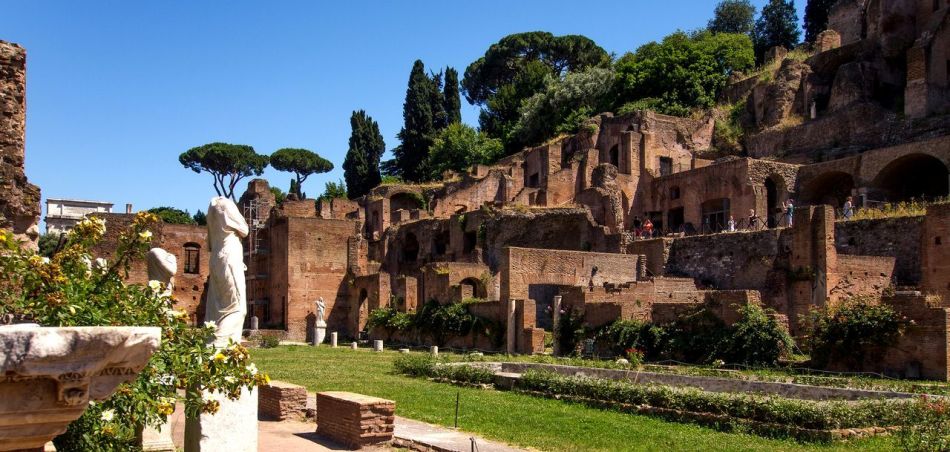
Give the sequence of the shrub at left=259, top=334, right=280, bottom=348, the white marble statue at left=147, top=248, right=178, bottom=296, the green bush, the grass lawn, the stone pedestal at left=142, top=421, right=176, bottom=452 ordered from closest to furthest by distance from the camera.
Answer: the stone pedestal at left=142, top=421, right=176, bottom=452, the white marble statue at left=147, top=248, right=178, bottom=296, the grass lawn, the green bush, the shrub at left=259, top=334, right=280, bottom=348

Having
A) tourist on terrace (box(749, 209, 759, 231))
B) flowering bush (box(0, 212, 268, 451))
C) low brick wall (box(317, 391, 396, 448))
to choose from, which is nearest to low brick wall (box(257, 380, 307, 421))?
low brick wall (box(317, 391, 396, 448))

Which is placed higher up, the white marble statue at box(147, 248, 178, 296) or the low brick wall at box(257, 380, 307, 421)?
the white marble statue at box(147, 248, 178, 296)

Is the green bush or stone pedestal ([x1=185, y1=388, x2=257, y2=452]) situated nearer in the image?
stone pedestal ([x1=185, y1=388, x2=257, y2=452])

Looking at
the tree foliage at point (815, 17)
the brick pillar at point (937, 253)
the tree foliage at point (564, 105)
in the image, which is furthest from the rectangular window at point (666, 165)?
the brick pillar at point (937, 253)

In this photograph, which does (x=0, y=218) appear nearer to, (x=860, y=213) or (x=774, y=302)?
(x=774, y=302)

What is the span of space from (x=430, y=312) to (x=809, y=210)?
14867 mm

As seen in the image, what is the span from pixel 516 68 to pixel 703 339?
2449 inches

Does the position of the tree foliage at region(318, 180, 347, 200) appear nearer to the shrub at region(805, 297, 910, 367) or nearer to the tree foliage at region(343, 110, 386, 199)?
the tree foliage at region(343, 110, 386, 199)

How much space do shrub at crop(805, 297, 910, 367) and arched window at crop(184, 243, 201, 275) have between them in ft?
113

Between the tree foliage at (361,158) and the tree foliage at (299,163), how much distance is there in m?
9.82

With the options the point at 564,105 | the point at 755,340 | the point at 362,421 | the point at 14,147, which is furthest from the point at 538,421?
the point at 564,105

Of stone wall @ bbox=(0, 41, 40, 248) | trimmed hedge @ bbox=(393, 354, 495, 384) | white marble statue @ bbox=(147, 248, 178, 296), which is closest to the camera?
white marble statue @ bbox=(147, 248, 178, 296)

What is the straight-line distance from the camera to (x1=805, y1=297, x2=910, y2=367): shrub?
19.9 metres

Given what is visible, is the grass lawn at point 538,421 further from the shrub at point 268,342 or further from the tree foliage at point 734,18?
the tree foliage at point 734,18
